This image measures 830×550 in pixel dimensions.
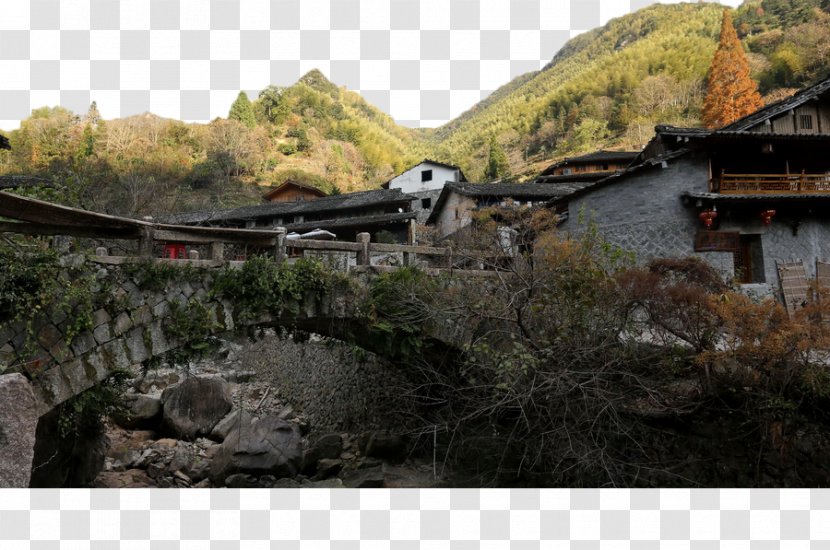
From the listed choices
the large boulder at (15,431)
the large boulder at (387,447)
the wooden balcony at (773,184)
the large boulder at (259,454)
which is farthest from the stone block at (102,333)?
the wooden balcony at (773,184)

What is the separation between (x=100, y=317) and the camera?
6.68 metres

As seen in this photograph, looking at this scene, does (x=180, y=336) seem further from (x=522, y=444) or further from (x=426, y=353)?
(x=522, y=444)

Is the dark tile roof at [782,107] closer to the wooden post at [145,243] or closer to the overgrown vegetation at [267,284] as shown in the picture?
the overgrown vegetation at [267,284]

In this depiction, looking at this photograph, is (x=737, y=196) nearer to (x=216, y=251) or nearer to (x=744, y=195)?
(x=744, y=195)

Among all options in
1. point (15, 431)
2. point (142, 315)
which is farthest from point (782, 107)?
point (15, 431)

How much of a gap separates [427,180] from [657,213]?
28.3m

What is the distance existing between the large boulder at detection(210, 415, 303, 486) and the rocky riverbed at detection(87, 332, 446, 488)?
2 centimetres

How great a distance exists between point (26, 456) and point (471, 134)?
78656 millimetres

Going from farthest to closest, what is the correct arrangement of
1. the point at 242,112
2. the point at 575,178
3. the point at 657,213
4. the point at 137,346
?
1. the point at 242,112
2. the point at 575,178
3. the point at 657,213
4. the point at 137,346

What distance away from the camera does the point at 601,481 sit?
8172 millimetres

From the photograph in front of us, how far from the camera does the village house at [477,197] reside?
92.1 ft

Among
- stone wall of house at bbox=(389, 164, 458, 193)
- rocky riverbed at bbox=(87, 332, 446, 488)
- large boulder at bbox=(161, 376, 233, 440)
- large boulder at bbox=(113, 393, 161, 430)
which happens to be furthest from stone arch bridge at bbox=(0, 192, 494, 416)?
stone wall of house at bbox=(389, 164, 458, 193)

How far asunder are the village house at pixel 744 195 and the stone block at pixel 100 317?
1216cm

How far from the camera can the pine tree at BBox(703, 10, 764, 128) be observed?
1565 inches
